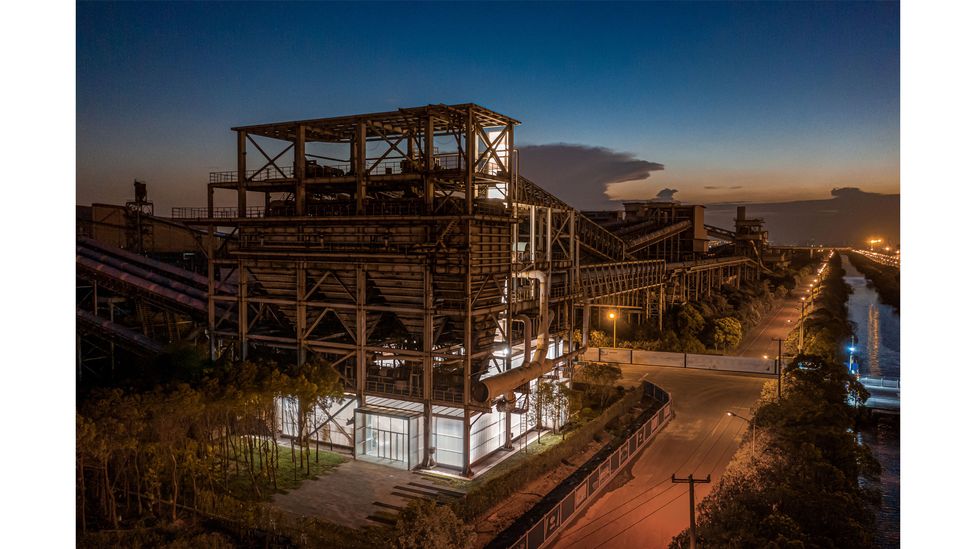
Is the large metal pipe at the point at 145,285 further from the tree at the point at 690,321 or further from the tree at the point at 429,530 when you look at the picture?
the tree at the point at 690,321

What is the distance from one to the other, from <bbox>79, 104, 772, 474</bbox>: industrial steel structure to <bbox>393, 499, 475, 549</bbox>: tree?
7.98 meters

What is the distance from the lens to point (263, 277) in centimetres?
2794

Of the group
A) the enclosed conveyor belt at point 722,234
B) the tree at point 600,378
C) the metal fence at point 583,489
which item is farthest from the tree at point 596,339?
the enclosed conveyor belt at point 722,234

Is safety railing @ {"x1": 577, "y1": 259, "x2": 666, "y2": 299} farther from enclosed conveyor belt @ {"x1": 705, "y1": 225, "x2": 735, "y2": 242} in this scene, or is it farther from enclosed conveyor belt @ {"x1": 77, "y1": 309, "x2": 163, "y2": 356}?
enclosed conveyor belt @ {"x1": 705, "y1": 225, "x2": 735, "y2": 242}

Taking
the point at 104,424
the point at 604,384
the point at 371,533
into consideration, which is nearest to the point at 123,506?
the point at 104,424

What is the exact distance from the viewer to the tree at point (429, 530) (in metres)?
13.9

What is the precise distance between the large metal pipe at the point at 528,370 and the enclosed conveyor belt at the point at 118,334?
16.6 m

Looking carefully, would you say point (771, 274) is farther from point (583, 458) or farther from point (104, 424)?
point (104, 424)

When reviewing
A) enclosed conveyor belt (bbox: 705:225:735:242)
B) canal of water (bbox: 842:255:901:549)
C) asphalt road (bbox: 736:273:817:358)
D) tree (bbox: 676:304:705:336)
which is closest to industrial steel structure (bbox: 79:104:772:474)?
canal of water (bbox: 842:255:901:549)

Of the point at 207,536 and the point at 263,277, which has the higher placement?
the point at 263,277

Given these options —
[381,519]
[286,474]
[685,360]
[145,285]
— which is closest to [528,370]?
[381,519]
